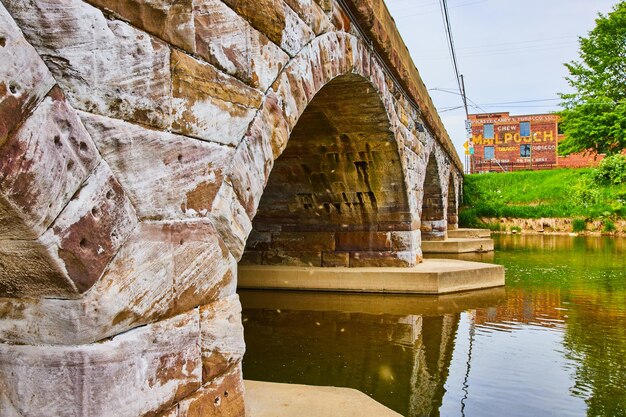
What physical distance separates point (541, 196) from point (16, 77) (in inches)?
1168

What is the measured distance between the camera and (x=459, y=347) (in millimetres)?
6156

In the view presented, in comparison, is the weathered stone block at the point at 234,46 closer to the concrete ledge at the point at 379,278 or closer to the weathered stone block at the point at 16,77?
the weathered stone block at the point at 16,77

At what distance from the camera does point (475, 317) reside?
25.1ft

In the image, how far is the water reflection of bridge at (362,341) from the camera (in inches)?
195

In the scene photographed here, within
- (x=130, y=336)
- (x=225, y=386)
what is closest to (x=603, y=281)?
(x=225, y=386)

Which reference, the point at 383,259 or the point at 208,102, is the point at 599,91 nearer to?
the point at 383,259

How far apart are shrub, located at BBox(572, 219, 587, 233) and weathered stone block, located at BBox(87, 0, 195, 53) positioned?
2442cm

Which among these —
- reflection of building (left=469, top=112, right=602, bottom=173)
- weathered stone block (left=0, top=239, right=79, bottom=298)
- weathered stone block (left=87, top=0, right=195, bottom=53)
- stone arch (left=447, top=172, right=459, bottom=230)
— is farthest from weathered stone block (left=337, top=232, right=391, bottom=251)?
reflection of building (left=469, top=112, right=602, bottom=173)

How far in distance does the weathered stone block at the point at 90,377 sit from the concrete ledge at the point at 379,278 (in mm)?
7116

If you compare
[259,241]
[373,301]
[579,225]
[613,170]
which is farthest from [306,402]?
[613,170]

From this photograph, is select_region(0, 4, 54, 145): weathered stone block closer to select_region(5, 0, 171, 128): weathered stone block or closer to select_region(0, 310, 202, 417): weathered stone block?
select_region(5, 0, 171, 128): weathered stone block

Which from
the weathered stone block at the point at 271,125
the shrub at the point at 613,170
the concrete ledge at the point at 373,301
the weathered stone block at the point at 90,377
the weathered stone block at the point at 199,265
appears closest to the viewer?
the weathered stone block at the point at 90,377

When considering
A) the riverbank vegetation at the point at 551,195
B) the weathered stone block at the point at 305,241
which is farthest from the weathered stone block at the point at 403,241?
the riverbank vegetation at the point at 551,195

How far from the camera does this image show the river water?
4594mm
